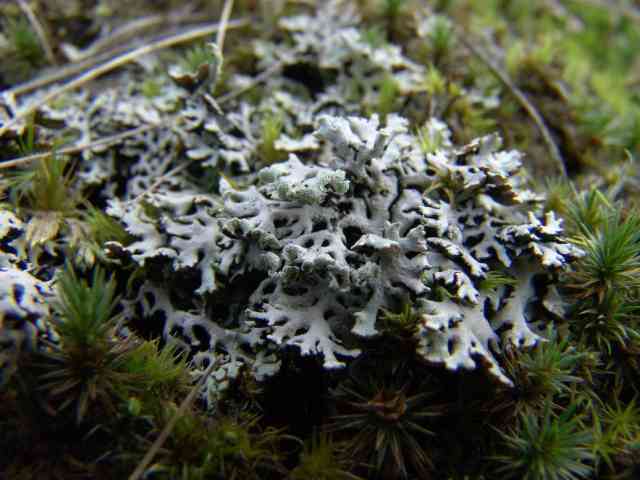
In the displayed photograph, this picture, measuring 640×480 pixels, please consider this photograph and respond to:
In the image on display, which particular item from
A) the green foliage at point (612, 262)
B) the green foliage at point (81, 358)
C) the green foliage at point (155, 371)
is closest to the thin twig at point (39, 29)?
the green foliage at point (81, 358)

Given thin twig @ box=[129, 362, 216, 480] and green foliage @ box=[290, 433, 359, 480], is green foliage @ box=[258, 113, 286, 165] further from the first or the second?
green foliage @ box=[290, 433, 359, 480]

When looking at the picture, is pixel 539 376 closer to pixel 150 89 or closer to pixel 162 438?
pixel 162 438

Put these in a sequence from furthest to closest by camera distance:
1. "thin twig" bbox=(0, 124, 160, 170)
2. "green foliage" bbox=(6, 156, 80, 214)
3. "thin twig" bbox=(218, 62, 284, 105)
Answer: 1. "thin twig" bbox=(218, 62, 284, 105)
2. "thin twig" bbox=(0, 124, 160, 170)
3. "green foliage" bbox=(6, 156, 80, 214)

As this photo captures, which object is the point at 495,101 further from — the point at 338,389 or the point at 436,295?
the point at 338,389

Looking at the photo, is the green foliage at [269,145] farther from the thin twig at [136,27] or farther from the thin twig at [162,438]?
the thin twig at [136,27]

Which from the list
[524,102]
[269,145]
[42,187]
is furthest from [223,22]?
[524,102]

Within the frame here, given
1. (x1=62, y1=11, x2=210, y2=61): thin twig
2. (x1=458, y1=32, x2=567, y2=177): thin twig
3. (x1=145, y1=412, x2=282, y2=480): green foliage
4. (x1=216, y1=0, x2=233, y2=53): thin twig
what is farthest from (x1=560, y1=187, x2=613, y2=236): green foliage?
(x1=62, y1=11, x2=210, y2=61): thin twig
